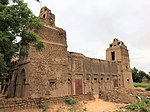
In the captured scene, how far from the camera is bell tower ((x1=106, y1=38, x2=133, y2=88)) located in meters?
32.8

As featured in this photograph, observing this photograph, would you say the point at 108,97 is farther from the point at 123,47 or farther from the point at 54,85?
the point at 123,47

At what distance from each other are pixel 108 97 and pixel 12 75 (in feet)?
42.7

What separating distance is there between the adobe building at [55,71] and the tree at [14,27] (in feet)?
18.6

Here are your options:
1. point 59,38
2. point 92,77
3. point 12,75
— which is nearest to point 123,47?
point 92,77

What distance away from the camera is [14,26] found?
1198 cm

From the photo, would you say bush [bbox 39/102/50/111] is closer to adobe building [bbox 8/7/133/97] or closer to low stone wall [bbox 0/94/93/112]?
low stone wall [bbox 0/94/93/112]

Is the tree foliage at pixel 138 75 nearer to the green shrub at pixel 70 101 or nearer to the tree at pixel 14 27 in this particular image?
the green shrub at pixel 70 101

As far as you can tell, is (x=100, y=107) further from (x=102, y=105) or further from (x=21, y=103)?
(x=21, y=103)

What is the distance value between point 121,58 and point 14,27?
983 inches

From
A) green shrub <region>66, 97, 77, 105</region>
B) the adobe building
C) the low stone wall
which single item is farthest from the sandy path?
the adobe building

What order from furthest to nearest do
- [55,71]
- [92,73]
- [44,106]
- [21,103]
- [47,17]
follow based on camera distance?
1. [92,73]
2. [47,17]
3. [55,71]
4. [44,106]
5. [21,103]

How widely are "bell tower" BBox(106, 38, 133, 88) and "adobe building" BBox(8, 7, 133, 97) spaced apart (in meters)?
3.37

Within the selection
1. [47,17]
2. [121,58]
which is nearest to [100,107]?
[47,17]

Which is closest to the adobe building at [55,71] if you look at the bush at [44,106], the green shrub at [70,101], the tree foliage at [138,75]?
the green shrub at [70,101]
